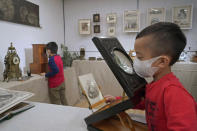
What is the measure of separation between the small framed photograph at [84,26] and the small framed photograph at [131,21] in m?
0.94

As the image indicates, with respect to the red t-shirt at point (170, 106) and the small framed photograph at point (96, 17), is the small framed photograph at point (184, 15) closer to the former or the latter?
the small framed photograph at point (96, 17)

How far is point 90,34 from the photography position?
372 centimetres

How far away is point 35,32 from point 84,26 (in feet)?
4.44

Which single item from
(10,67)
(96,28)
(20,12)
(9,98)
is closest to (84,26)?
(96,28)

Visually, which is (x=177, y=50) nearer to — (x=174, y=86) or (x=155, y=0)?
(x=174, y=86)

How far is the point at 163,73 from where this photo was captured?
22.0 inches

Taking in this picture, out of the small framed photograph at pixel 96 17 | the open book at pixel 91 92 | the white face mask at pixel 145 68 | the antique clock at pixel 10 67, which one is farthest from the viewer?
the small framed photograph at pixel 96 17

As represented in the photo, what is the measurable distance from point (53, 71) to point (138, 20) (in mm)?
2292

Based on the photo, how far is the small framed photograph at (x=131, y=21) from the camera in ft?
10.6

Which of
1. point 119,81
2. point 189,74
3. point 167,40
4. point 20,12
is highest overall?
point 20,12

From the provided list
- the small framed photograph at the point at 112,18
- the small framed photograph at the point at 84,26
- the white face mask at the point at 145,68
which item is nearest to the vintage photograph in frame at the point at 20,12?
the small framed photograph at the point at 84,26

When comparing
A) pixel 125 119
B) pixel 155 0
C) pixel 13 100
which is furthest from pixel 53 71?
pixel 155 0

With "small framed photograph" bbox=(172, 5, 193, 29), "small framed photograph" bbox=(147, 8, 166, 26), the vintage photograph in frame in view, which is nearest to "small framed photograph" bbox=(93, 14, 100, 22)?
"small framed photograph" bbox=(147, 8, 166, 26)

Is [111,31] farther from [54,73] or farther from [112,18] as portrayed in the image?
[54,73]
